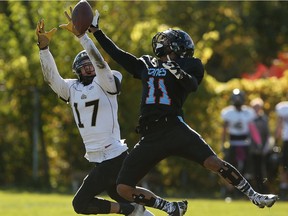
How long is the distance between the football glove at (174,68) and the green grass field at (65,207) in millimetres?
3526

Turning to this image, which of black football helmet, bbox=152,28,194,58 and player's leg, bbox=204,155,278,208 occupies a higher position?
black football helmet, bbox=152,28,194,58

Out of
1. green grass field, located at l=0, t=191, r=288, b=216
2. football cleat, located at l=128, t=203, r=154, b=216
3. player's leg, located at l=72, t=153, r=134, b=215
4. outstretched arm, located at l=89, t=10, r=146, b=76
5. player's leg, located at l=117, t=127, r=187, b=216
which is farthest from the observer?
green grass field, located at l=0, t=191, r=288, b=216

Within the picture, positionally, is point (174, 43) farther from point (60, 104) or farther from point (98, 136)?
point (60, 104)

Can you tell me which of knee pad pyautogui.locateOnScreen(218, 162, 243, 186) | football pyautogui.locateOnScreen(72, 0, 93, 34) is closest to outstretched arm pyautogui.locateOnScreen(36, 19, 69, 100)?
football pyautogui.locateOnScreen(72, 0, 93, 34)

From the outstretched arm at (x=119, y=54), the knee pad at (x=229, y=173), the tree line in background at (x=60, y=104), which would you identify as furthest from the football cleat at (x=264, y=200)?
the tree line in background at (x=60, y=104)

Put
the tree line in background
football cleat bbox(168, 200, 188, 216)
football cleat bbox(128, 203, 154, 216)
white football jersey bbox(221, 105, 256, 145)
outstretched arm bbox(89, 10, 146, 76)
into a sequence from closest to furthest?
football cleat bbox(168, 200, 188, 216) → outstretched arm bbox(89, 10, 146, 76) → football cleat bbox(128, 203, 154, 216) → white football jersey bbox(221, 105, 256, 145) → the tree line in background

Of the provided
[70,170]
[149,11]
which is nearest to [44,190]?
[70,170]

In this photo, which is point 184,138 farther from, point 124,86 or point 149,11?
point 149,11

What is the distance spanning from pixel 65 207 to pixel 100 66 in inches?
168

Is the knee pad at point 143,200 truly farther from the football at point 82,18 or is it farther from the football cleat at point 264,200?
the football at point 82,18

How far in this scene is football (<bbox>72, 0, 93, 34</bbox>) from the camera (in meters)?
7.20

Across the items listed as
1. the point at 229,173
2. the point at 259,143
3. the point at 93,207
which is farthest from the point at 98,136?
the point at 259,143

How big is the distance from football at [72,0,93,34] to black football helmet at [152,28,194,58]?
572 mm

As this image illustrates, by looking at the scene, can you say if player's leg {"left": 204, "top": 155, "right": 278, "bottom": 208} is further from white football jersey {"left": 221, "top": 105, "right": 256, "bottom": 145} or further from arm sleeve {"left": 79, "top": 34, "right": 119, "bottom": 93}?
white football jersey {"left": 221, "top": 105, "right": 256, "bottom": 145}
